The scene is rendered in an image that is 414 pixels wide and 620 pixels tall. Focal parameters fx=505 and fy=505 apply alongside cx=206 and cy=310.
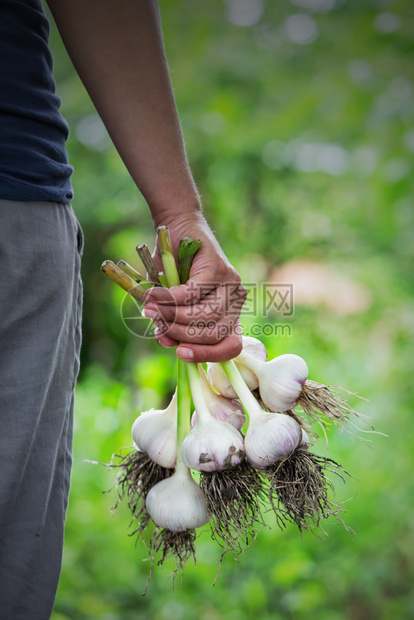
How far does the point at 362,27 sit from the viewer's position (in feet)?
3.96

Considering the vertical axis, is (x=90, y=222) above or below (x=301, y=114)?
below

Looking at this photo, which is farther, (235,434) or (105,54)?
(235,434)

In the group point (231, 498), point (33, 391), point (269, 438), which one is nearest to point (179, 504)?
point (231, 498)

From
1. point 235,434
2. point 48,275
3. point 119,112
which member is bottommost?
point 235,434

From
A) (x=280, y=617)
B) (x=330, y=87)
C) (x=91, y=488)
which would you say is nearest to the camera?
(x=330, y=87)

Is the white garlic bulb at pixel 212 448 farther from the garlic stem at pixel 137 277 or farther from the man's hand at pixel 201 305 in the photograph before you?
the garlic stem at pixel 137 277

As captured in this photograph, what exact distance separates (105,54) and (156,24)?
0.09 meters

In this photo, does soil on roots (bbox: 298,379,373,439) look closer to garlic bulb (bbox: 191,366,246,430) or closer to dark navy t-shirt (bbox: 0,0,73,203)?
garlic bulb (bbox: 191,366,246,430)

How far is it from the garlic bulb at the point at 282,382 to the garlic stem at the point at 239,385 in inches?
1.0

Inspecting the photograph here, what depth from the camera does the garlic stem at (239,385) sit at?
0.91 meters

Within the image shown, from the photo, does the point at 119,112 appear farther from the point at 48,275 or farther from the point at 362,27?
the point at 362,27

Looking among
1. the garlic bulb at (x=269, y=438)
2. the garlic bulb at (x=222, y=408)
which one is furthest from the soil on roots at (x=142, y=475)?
the garlic bulb at (x=269, y=438)

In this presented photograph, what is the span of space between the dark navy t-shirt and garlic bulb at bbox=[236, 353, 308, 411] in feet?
1.54

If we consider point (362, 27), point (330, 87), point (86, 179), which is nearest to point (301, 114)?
point (330, 87)
